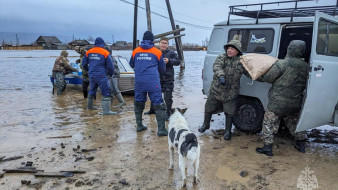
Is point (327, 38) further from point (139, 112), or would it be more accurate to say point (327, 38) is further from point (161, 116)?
point (139, 112)

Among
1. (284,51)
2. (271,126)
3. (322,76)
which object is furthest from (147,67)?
(322,76)

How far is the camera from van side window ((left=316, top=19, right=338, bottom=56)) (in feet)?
15.0

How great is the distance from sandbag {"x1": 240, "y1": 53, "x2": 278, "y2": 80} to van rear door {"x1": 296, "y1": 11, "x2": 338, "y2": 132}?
69 cm

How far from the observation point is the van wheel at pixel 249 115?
18.6ft

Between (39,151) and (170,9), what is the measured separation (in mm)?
17828

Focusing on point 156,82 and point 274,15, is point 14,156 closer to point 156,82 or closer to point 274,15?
point 156,82

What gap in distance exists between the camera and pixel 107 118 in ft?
24.6

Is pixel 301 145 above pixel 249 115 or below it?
below

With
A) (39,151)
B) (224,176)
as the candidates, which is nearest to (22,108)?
(39,151)

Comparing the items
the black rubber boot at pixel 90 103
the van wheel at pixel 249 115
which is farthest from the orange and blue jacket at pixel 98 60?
the van wheel at pixel 249 115

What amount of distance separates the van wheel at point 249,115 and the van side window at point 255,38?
1009 mm

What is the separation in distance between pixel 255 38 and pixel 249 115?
158 cm

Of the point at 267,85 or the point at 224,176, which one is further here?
the point at 267,85

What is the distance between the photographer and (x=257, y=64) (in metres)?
4.82
